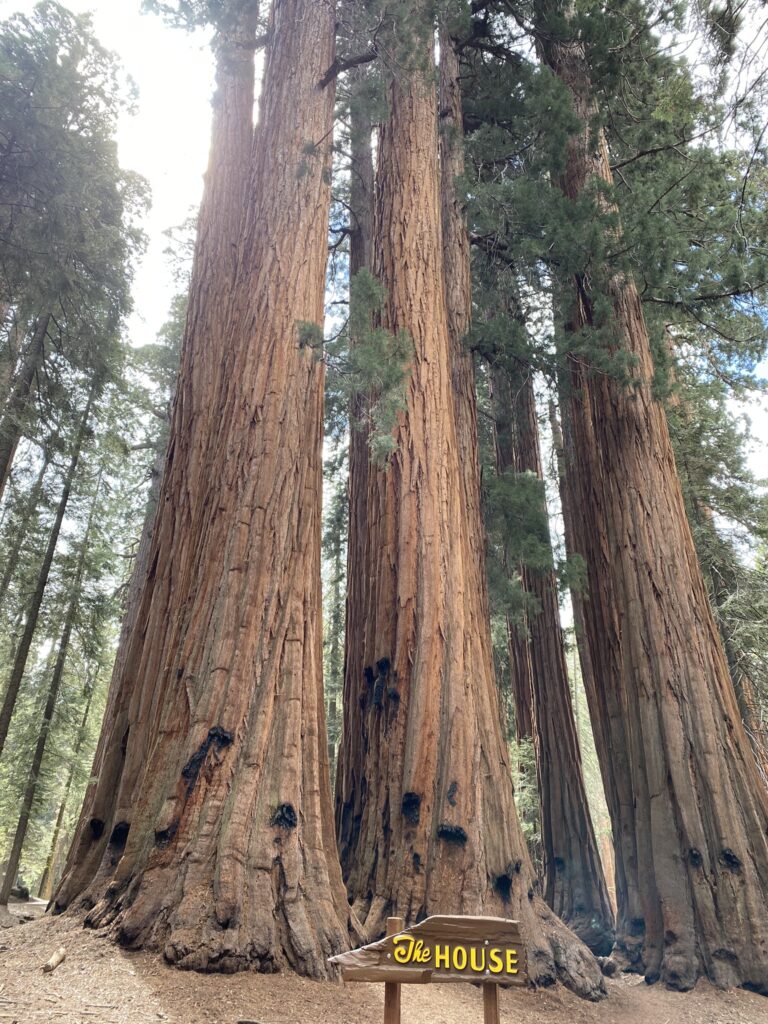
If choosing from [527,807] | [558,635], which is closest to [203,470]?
[558,635]

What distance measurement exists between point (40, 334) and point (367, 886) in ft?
28.6

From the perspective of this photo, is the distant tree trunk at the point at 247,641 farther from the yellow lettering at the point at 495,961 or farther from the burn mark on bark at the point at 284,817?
the yellow lettering at the point at 495,961

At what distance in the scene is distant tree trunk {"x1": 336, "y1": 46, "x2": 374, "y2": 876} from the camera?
18.4 ft

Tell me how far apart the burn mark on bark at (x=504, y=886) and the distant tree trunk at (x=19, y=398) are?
26.3 feet

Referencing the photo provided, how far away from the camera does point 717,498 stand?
40.8ft

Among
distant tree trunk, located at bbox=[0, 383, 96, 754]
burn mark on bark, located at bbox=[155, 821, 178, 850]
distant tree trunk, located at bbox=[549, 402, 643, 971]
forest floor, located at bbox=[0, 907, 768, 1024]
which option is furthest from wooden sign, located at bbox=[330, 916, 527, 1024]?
distant tree trunk, located at bbox=[0, 383, 96, 754]

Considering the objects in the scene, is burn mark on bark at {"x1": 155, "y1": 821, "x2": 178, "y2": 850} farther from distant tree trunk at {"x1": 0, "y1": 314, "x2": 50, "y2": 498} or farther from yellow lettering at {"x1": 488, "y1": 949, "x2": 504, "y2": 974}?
distant tree trunk at {"x1": 0, "y1": 314, "x2": 50, "y2": 498}

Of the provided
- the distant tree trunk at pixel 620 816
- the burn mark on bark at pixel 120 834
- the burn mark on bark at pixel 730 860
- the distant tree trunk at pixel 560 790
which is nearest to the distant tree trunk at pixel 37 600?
the distant tree trunk at pixel 560 790

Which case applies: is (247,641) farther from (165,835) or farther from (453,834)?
(453,834)

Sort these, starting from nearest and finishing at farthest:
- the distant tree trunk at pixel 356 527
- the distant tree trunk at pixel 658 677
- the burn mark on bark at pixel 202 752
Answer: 1. the burn mark on bark at pixel 202 752
2. the distant tree trunk at pixel 658 677
3. the distant tree trunk at pixel 356 527

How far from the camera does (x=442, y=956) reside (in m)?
2.60

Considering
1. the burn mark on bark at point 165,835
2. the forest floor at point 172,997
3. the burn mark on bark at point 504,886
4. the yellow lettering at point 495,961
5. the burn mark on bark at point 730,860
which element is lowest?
the forest floor at point 172,997

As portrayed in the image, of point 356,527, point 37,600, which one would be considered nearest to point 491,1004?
point 356,527

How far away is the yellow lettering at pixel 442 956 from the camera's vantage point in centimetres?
258
